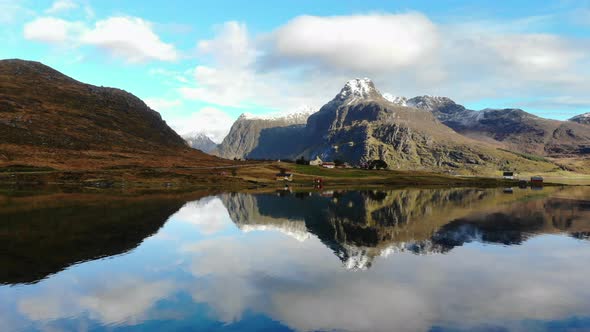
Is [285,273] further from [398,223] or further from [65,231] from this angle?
[398,223]

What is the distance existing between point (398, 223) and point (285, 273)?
4365 centimetres

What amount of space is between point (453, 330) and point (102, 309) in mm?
26569

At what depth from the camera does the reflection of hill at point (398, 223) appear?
57.7 meters

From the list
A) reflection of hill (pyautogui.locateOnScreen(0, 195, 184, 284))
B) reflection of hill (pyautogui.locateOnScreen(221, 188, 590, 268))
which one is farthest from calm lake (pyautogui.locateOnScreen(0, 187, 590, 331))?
reflection of hill (pyautogui.locateOnScreen(221, 188, 590, 268))

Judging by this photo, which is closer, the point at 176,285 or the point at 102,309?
the point at 102,309

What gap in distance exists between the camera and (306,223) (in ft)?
259

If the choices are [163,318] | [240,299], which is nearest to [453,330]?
[240,299]

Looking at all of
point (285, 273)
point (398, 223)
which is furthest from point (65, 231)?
point (398, 223)

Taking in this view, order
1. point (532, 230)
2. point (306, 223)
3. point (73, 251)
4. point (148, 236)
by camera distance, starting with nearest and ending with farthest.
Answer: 1. point (73, 251)
2. point (148, 236)
3. point (532, 230)
4. point (306, 223)

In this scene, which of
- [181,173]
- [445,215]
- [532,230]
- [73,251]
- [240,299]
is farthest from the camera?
[181,173]

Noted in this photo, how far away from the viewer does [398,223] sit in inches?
3132

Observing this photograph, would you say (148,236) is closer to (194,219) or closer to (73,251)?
(73,251)

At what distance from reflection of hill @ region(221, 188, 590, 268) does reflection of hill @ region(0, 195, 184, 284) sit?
70.5 feet

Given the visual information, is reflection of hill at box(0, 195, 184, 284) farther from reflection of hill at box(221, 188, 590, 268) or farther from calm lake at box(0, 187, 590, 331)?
reflection of hill at box(221, 188, 590, 268)
